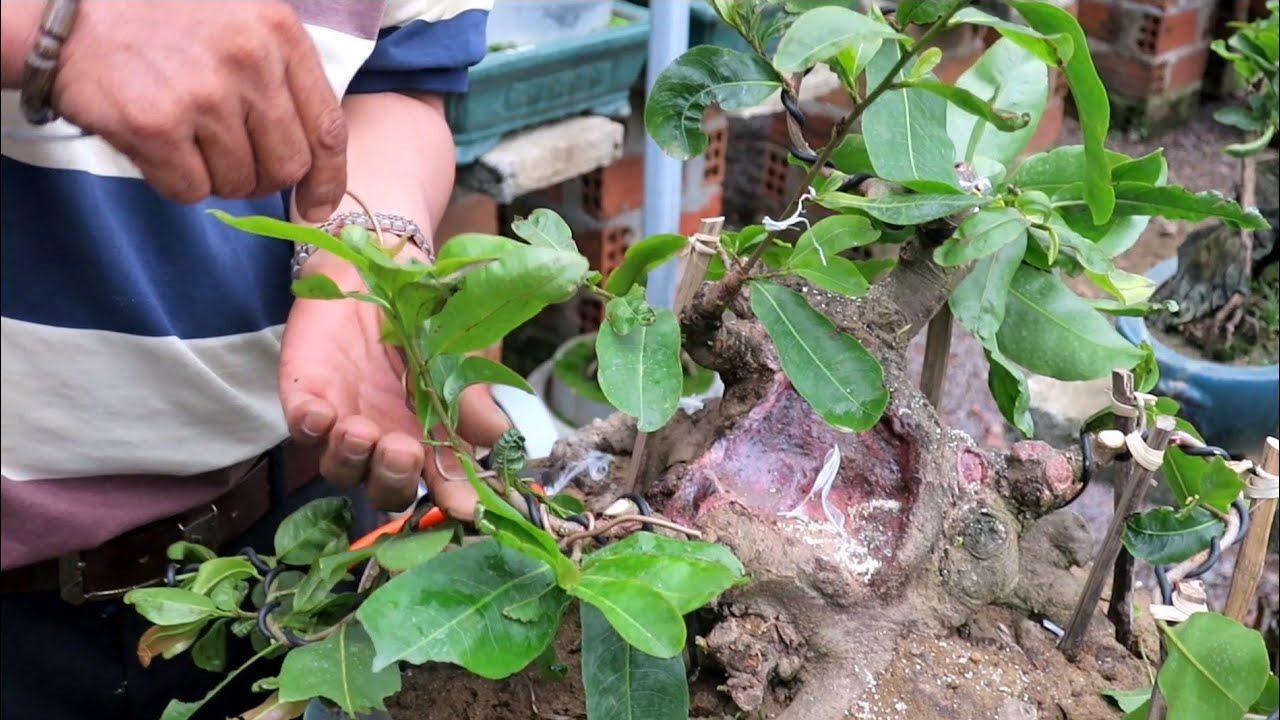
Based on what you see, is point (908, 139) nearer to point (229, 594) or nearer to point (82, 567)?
point (229, 594)

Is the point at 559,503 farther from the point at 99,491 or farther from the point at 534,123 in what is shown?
the point at 534,123

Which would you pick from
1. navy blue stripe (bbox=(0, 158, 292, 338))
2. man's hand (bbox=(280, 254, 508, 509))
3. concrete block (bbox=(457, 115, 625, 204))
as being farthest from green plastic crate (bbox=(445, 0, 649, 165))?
man's hand (bbox=(280, 254, 508, 509))

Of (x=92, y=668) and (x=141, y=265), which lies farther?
(x=92, y=668)

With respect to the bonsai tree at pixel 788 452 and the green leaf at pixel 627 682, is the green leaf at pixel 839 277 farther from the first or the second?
the green leaf at pixel 627 682

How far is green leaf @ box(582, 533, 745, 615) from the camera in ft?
1.76

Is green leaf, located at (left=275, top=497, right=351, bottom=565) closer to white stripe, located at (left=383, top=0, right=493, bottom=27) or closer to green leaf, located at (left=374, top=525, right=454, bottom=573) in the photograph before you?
green leaf, located at (left=374, top=525, right=454, bottom=573)

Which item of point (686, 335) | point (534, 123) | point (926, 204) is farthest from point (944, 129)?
point (534, 123)

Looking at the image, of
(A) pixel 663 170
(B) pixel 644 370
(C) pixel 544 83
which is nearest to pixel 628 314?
(B) pixel 644 370

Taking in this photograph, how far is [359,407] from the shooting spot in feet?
Answer: 2.27

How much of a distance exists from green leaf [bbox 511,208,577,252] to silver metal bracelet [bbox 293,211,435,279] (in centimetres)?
13

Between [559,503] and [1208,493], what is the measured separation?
1.21 feet

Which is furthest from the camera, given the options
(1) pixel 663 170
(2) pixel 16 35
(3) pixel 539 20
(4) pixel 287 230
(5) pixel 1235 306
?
(5) pixel 1235 306

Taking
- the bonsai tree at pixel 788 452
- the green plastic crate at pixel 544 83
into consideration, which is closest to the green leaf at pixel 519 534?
the bonsai tree at pixel 788 452

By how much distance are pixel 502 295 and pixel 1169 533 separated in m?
0.42
